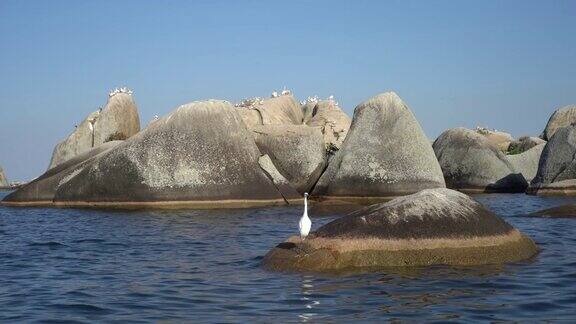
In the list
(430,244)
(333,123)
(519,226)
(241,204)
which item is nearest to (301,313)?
(430,244)

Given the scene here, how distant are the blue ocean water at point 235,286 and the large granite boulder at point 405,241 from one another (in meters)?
0.38

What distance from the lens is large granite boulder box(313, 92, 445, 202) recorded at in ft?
92.8

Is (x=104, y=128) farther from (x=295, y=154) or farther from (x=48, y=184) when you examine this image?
(x=295, y=154)

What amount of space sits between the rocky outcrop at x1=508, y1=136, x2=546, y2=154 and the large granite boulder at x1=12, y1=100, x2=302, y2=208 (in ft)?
82.3

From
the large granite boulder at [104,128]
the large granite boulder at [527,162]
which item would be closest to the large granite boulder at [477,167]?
the large granite boulder at [527,162]

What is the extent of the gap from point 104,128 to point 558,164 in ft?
67.9

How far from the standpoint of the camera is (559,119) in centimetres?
5259

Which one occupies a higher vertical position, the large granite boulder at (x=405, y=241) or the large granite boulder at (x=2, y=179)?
the large granite boulder at (x=2, y=179)

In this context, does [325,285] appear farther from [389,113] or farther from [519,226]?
[389,113]

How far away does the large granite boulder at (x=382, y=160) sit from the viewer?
28.3 m

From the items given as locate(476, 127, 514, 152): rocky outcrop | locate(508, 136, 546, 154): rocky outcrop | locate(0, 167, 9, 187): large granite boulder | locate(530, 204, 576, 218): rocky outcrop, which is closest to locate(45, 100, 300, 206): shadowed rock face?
locate(530, 204, 576, 218): rocky outcrop

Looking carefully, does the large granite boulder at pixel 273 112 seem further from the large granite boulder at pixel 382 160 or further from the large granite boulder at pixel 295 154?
the large granite boulder at pixel 382 160

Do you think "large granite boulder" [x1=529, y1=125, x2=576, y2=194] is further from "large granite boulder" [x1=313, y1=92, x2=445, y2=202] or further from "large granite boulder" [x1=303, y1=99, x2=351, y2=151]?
"large granite boulder" [x1=303, y1=99, x2=351, y2=151]

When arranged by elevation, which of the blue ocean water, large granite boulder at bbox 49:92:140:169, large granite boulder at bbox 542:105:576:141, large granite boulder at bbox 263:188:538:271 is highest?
large granite boulder at bbox 542:105:576:141
